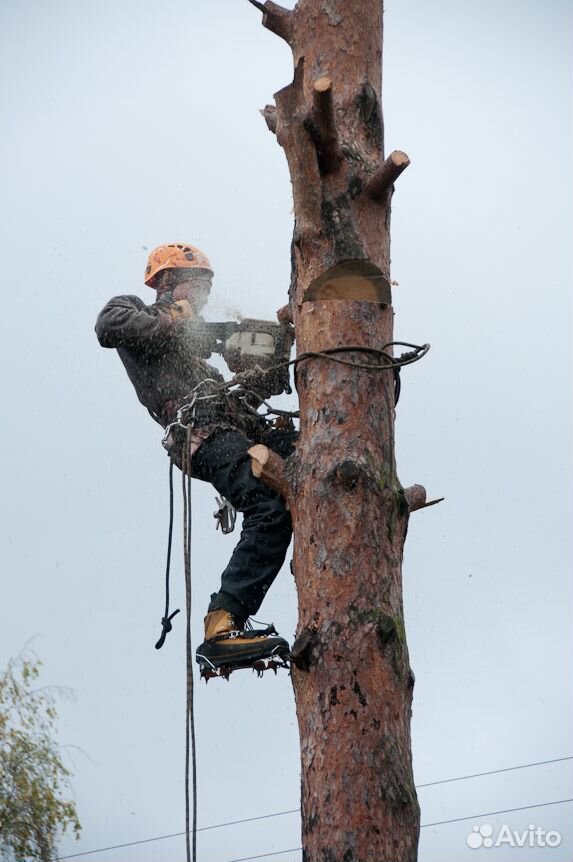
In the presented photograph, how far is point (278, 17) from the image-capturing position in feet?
18.9

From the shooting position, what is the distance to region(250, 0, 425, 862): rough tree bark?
15.3ft

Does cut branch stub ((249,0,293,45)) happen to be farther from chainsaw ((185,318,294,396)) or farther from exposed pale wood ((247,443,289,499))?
exposed pale wood ((247,443,289,499))

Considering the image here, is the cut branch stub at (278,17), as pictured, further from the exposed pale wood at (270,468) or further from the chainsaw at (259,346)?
the exposed pale wood at (270,468)

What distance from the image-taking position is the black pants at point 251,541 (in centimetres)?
577

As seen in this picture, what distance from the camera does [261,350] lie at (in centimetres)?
616

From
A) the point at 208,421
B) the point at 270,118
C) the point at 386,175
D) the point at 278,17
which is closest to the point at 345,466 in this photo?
the point at 386,175

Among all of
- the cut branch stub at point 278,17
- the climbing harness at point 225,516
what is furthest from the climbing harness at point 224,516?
the cut branch stub at point 278,17

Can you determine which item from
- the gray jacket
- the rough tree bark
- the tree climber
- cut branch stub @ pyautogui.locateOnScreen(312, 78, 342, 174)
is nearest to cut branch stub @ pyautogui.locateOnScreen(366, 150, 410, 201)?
the rough tree bark

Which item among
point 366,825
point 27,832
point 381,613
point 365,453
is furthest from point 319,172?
point 27,832

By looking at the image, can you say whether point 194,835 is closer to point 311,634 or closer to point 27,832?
point 311,634

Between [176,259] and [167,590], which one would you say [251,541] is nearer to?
[167,590]

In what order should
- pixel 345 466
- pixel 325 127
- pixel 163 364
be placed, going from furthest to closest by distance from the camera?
pixel 163 364 → pixel 325 127 → pixel 345 466

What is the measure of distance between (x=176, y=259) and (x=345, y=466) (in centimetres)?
210

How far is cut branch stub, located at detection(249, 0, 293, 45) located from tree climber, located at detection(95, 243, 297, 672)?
50.4 inches
